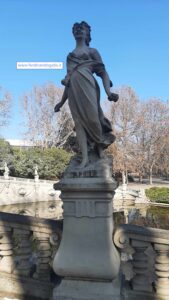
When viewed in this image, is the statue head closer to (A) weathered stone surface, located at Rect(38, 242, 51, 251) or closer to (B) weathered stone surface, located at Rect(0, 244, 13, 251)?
(A) weathered stone surface, located at Rect(38, 242, 51, 251)

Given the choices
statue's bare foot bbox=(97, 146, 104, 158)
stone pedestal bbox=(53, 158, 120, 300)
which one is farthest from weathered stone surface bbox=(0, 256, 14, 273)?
statue's bare foot bbox=(97, 146, 104, 158)

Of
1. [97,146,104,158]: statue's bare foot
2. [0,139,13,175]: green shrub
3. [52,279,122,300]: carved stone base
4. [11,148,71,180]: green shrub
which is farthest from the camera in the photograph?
[11,148,71,180]: green shrub

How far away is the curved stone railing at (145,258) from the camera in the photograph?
382cm

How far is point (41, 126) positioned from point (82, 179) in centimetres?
4351

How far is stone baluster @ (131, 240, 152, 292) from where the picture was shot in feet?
12.8

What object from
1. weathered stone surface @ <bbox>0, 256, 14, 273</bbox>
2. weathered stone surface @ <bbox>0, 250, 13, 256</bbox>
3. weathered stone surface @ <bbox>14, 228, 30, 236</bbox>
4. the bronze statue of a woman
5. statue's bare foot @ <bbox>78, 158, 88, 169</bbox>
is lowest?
weathered stone surface @ <bbox>0, 256, 14, 273</bbox>

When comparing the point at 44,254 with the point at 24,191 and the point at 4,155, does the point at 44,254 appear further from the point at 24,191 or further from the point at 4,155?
the point at 4,155

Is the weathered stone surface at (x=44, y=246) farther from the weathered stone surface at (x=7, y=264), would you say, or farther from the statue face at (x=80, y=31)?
the statue face at (x=80, y=31)

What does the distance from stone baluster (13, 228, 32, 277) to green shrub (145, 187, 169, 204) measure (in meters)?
28.7

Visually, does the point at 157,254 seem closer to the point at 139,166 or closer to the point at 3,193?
the point at 3,193

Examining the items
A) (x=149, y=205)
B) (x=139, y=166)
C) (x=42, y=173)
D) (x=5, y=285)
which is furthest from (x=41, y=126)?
(x=5, y=285)

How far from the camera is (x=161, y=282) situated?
12.7 ft

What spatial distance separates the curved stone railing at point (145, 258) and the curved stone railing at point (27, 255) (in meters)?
0.81

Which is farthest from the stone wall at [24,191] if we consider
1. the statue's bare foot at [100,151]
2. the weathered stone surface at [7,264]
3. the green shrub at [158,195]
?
the statue's bare foot at [100,151]
